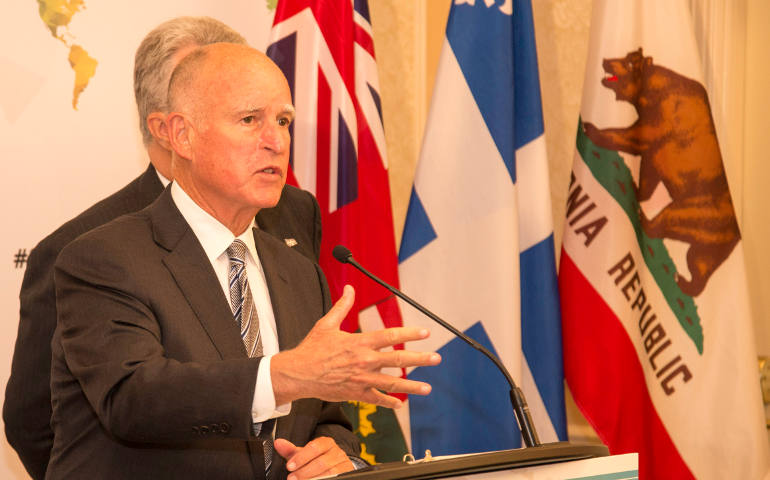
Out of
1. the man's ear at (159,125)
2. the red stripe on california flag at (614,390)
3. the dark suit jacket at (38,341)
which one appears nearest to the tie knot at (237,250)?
the man's ear at (159,125)

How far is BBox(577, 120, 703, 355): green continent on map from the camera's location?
10.1 feet

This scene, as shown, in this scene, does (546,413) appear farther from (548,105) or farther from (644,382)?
(548,105)

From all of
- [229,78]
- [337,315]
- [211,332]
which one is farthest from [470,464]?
[229,78]

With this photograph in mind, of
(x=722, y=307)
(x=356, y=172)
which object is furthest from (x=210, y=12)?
(x=722, y=307)

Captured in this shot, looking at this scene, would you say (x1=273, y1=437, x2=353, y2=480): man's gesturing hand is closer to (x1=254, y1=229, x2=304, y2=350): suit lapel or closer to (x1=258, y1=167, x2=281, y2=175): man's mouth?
Result: (x1=254, y1=229, x2=304, y2=350): suit lapel

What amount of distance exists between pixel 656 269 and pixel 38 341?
2144 millimetres

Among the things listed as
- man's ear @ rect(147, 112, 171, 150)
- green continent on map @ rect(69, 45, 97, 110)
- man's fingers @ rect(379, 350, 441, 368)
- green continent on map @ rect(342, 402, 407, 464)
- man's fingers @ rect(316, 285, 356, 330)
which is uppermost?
green continent on map @ rect(69, 45, 97, 110)

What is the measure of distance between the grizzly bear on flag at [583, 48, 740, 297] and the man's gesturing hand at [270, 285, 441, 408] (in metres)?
2.01

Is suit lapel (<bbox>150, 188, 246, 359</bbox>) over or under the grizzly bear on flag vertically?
under

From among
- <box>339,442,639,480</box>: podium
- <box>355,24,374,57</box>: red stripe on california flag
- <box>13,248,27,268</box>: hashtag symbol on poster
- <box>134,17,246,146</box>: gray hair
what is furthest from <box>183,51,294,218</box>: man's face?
<box>355,24,374,57</box>: red stripe on california flag

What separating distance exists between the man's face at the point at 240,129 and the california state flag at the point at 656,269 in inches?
66.5

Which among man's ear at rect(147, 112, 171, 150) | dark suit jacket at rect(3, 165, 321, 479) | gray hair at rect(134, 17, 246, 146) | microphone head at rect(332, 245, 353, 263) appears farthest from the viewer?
gray hair at rect(134, 17, 246, 146)

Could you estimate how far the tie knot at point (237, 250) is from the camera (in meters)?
1.86

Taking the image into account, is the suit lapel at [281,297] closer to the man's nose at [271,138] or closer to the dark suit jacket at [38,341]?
the man's nose at [271,138]
